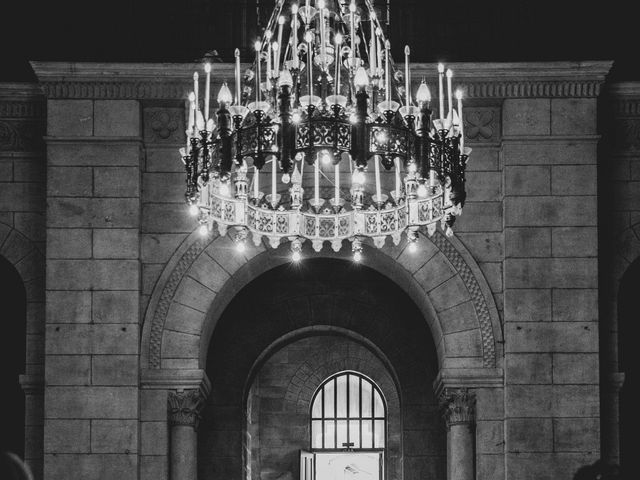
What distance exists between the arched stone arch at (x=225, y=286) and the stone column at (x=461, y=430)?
0.38 meters

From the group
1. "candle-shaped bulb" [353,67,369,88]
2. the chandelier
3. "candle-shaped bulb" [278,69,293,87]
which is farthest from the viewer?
the chandelier

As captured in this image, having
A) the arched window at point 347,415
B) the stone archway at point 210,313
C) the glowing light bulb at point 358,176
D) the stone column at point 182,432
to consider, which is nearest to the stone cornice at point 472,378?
the stone archway at point 210,313

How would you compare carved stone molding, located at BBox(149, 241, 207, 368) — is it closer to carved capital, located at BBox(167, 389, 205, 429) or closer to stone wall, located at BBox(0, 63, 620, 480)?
stone wall, located at BBox(0, 63, 620, 480)

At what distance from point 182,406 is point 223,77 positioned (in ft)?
12.9

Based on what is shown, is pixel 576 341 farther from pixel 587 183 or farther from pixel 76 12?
pixel 76 12

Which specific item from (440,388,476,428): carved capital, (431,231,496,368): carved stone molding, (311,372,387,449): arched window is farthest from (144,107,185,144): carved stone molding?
(311,372,387,449): arched window

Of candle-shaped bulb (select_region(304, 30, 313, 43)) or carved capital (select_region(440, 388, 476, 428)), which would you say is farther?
carved capital (select_region(440, 388, 476, 428))

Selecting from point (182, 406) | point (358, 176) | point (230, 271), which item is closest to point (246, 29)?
point (230, 271)

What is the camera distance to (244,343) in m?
20.1

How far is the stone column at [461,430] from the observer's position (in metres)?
16.1

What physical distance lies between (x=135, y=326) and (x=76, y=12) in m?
3.97

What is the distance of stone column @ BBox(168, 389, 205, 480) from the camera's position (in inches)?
632

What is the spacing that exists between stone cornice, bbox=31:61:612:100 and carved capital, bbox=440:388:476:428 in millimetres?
3526

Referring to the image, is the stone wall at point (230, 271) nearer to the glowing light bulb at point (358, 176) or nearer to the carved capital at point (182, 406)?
the carved capital at point (182, 406)
